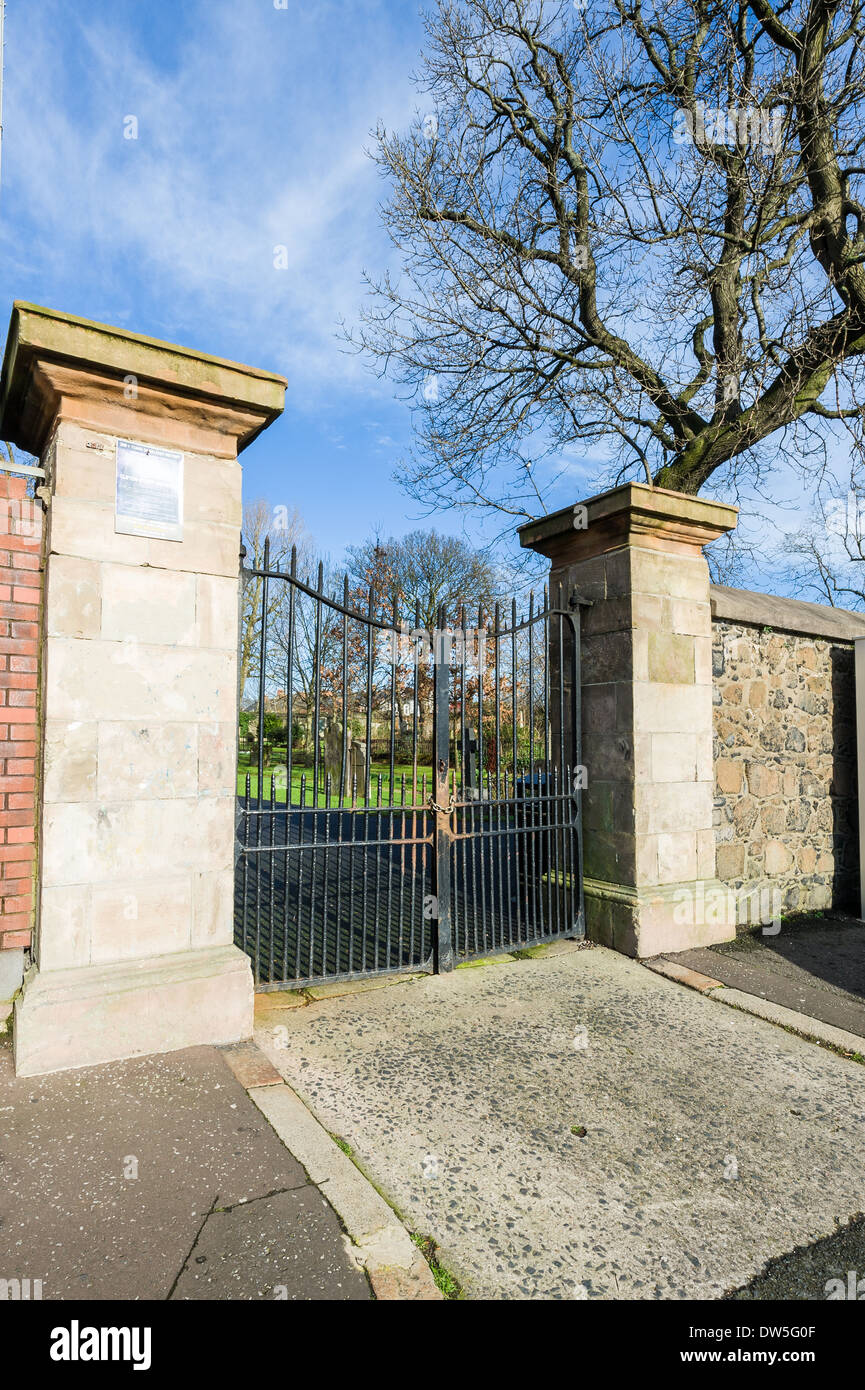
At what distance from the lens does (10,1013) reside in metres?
3.15

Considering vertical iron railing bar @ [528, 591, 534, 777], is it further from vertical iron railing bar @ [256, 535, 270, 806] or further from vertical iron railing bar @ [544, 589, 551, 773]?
vertical iron railing bar @ [256, 535, 270, 806]

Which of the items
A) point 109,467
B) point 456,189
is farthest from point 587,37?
point 109,467

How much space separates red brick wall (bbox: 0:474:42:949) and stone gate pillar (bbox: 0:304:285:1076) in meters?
0.14

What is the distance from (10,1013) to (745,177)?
29.4 ft

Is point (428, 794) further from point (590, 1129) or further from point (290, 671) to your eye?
point (590, 1129)

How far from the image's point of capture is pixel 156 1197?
214 centimetres

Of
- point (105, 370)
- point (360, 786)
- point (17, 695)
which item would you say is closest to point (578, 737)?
point (17, 695)

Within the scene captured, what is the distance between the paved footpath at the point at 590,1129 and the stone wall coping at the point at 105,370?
9.92 ft

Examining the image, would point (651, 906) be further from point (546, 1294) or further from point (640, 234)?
point (640, 234)

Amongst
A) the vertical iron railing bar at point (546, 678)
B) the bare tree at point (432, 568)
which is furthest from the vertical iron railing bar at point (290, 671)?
the bare tree at point (432, 568)

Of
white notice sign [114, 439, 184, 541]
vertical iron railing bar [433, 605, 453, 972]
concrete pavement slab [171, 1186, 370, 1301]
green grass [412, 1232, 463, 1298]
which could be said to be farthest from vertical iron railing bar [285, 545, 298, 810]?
green grass [412, 1232, 463, 1298]

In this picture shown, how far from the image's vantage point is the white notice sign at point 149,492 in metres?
3.16

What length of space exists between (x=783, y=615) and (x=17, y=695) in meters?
5.60

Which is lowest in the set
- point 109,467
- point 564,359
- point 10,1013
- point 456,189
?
point 10,1013
